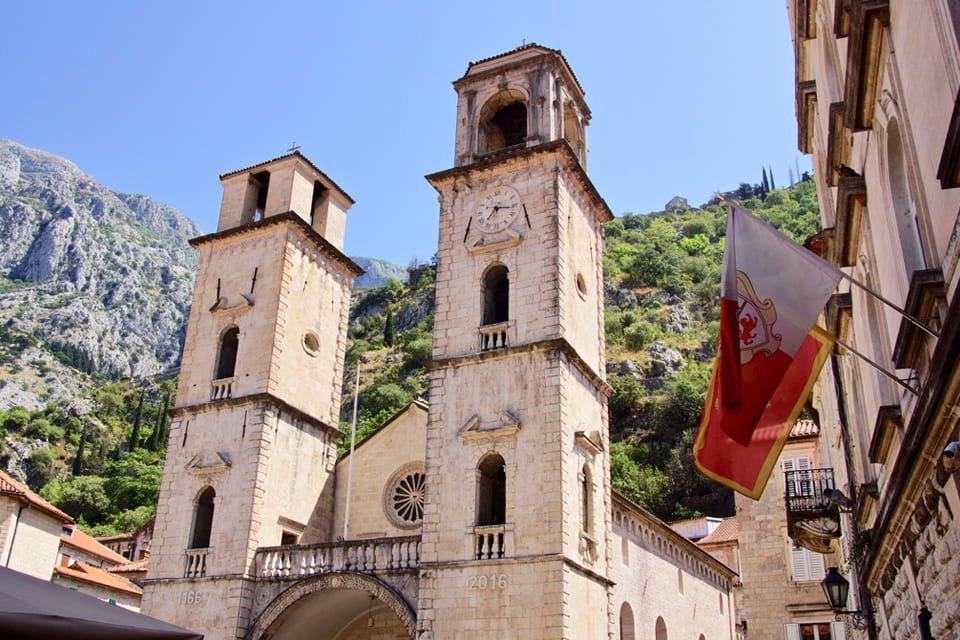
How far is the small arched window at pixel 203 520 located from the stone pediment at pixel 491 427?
7.83 metres

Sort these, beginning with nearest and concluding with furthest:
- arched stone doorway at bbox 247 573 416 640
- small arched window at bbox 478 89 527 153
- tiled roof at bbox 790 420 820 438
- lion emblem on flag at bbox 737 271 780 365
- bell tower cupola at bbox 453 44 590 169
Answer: lion emblem on flag at bbox 737 271 780 365
arched stone doorway at bbox 247 573 416 640
bell tower cupola at bbox 453 44 590 169
small arched window at bbox 478 89 527 153
tiled roof at bbox 790 420 820 438

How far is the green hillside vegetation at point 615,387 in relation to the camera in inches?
2884

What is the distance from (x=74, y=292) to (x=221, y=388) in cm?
13824

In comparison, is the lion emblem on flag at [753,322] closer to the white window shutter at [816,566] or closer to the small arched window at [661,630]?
the small arched window at [661,630]

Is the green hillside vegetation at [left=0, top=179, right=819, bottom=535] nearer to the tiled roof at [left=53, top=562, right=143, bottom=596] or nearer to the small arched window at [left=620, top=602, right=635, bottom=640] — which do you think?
the tiled roof at [left=53, top=562, right=143, bottom=596]

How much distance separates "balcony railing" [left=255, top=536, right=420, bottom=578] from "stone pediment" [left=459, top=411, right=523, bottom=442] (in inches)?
112

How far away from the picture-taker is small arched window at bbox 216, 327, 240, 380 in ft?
87.1

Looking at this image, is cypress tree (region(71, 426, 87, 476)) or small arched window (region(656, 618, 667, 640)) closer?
small arched window (region(656, 618, 667, 640))

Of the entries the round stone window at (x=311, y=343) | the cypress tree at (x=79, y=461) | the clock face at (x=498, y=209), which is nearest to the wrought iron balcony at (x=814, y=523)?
the clock face at (x=498, y=209)

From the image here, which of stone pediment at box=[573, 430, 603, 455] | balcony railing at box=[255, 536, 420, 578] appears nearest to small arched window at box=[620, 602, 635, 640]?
stone pediment at box=[573, 430, 603, 455]

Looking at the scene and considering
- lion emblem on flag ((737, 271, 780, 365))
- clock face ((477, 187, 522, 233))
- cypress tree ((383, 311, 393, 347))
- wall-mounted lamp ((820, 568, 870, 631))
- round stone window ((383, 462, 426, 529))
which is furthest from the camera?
cypress tree ((383, 311, 393, 347))

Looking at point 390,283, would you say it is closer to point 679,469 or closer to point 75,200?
point 679,469

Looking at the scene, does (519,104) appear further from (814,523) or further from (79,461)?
(79,461)

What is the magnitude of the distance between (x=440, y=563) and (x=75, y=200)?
586 feet
